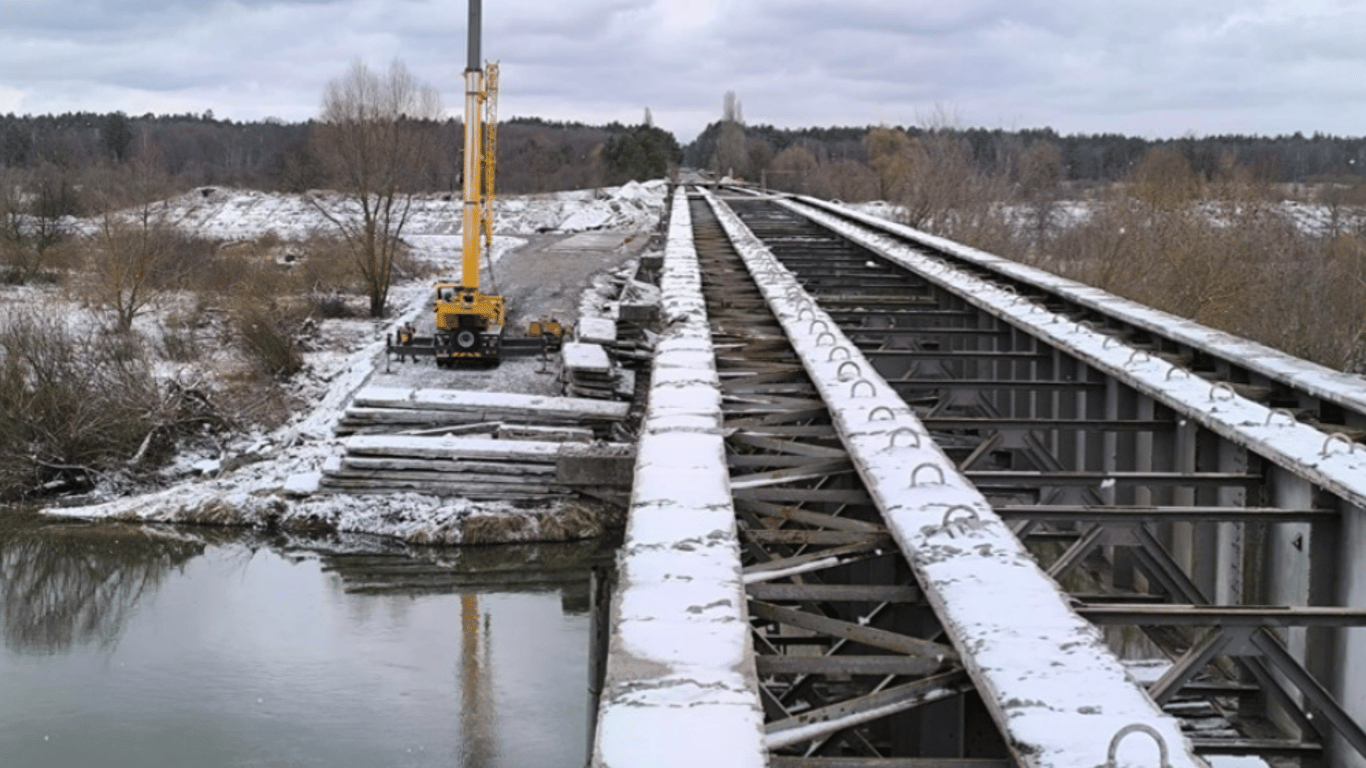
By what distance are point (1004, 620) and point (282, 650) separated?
13.0 m

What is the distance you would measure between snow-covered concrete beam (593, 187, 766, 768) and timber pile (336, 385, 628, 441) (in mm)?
17017

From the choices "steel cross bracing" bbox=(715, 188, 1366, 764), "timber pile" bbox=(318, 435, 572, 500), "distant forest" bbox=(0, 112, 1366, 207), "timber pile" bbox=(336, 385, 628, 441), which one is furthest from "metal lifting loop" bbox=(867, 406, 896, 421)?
"distant forest" bbox=(0, 112, 1366, 207)

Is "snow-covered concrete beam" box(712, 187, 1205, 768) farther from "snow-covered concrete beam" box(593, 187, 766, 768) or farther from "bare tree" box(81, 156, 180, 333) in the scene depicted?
"bare tree" box(81, 156, 180, 333)

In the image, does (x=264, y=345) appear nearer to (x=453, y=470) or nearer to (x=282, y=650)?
(x=453, y=470)

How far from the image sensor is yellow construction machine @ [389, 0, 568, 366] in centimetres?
2603

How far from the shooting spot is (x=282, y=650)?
14852 millimetres

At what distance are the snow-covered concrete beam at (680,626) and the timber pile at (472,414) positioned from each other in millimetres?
17017

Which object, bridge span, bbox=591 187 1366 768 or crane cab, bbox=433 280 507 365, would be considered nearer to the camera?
bridge span, bbox=591 187 1366 768

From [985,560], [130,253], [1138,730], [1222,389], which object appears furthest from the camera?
[130,253]

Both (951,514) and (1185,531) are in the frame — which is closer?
(951,514)

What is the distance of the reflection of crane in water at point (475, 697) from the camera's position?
40.3 feet

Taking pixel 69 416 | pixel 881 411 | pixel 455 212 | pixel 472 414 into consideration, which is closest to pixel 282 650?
pixel 472 414

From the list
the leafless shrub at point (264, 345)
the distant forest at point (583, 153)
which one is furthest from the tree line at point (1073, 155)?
the leafless shrub at point (264, 345)

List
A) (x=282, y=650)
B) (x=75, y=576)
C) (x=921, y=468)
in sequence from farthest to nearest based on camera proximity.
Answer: (x=75, y=576) → (x=282, y=650) → (x=921, y=468)
